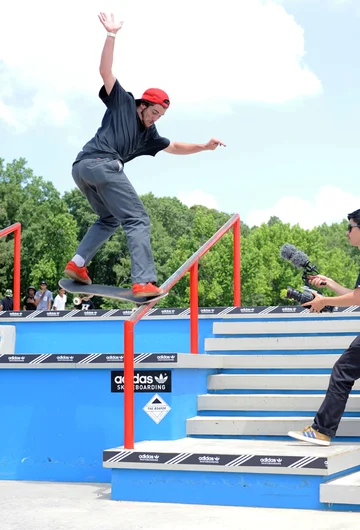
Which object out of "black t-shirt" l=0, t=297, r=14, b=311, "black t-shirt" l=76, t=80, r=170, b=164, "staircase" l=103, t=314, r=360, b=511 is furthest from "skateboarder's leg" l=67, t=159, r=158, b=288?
"black t-shirt" l=0, t=297, r=14, b=311

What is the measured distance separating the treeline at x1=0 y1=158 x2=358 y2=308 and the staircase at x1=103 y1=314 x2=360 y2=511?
154 ft

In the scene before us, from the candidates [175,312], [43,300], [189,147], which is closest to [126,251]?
[43,300]

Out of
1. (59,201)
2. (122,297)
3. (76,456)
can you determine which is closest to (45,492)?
(76,456)

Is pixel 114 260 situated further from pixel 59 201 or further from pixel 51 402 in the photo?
pixel 51 402

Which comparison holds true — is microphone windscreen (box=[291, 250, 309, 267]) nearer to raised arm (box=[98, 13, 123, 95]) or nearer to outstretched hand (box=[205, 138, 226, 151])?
outstretched hand (box=[205, 138, 226, 151])

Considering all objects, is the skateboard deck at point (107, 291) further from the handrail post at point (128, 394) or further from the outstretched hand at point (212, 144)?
the outstretched hand at point (212, 144)

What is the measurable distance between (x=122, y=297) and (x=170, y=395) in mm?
1092

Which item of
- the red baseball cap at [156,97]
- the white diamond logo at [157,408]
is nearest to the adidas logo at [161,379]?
the white diamond logo at [157,408]

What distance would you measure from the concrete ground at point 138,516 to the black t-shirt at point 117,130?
8.61 feet

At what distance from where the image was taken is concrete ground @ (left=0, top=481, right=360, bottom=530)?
5016mm

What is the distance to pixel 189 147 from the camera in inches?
273

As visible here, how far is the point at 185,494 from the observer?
5.96m

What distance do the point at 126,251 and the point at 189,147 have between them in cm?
5824

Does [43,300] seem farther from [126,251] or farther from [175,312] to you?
[126,251]
